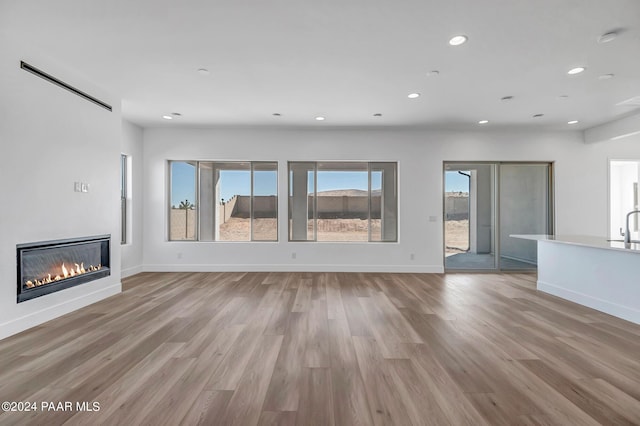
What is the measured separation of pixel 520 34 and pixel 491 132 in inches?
142

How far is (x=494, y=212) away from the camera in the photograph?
5.98 meters

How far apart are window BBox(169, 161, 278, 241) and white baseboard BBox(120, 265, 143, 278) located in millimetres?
870

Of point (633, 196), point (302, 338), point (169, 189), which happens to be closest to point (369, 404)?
point (302, 338)

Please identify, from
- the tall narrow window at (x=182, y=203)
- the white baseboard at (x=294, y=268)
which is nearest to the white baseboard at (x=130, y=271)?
the white baseboard at (x=294, y=268)

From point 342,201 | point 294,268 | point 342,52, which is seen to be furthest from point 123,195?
point 342,52

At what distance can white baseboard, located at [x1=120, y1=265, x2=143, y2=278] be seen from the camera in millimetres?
5363

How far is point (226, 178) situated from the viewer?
20.4 feet

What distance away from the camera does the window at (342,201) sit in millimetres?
6148

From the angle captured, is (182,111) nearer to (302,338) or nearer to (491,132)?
(302,338)

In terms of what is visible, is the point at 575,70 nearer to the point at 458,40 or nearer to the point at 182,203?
the point at 458,40

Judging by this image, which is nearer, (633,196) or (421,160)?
(421,160)

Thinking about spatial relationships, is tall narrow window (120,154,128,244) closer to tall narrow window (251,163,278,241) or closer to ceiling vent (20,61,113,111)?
ceiling vent (20,61,113,111)

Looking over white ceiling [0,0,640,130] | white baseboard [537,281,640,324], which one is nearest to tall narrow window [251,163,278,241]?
white ceiling [0,0,640,130]

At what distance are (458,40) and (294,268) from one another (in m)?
4.65
